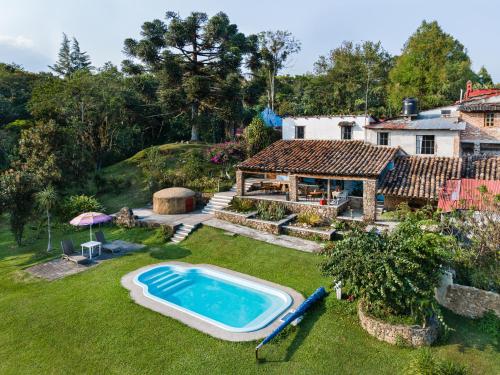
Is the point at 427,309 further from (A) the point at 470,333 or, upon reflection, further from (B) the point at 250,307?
(B) the point at 250,307

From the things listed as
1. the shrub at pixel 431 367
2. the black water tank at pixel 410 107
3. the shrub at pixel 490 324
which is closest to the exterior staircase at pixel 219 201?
the black water tank at pixel 410 107

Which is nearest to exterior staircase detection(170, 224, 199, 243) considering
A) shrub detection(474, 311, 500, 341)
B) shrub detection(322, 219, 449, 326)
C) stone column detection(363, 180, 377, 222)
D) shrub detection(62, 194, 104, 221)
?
shrub detection(62, 194, 104, 221)

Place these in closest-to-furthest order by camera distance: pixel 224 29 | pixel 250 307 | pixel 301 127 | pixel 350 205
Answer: pixel 250 307, pixel 350 205, pixel 301 127, pixel 224 29

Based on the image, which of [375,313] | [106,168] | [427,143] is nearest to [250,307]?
[375,313]

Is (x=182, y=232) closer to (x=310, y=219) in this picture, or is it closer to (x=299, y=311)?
(x=310, y=219)

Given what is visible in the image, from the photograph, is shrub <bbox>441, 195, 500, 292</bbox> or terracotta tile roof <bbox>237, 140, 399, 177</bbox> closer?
shrub <bbox>441, 195, 500, 292</bbox>

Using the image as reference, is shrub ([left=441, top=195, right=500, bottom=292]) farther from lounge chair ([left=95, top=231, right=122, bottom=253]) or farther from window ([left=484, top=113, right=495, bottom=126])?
window ([left=484, top=113, right=495, bottom=126])

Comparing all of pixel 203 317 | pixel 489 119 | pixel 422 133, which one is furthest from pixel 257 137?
pixel 203 317
